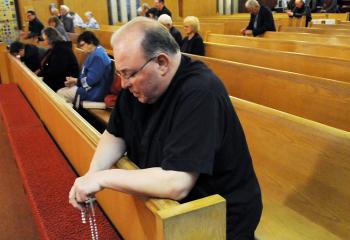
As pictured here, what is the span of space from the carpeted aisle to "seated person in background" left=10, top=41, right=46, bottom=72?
2446mm

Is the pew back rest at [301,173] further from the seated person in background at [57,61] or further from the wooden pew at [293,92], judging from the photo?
the seated person in background at [57,61]

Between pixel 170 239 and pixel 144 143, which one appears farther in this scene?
pixel 144 143

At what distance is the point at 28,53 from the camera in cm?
582

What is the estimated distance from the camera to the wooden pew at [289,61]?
3.14m

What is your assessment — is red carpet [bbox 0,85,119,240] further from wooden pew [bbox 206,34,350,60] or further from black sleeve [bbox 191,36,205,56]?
wooden pew [bbox 206,34,350,60]

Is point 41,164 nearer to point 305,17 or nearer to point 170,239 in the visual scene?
point 170,239

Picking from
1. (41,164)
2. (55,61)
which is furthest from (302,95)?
(55,61)

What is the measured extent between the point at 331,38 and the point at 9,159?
4.05 metres

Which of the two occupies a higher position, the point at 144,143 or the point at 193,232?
the point at 144,143

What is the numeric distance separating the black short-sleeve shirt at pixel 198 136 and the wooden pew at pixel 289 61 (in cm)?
214

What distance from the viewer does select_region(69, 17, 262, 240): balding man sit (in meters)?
1.15

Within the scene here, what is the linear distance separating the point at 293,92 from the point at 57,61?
309 centimetres

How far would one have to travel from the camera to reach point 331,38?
→ 191 inches

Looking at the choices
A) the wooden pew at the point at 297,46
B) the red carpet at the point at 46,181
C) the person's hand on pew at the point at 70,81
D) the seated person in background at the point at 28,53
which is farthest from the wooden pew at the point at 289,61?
the seated person in background at the point at 28,53
